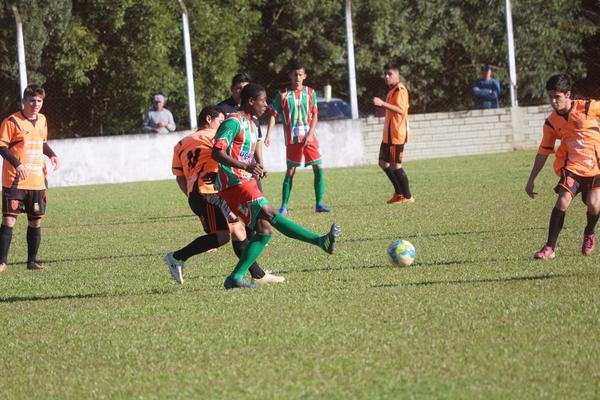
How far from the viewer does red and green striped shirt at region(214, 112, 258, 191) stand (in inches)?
309

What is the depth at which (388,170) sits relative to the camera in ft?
50.1

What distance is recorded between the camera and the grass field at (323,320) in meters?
5.28

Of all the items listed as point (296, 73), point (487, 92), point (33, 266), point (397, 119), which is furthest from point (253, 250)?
point (487, 92)

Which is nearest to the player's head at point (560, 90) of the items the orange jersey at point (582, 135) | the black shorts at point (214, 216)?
the orange jersey at point (582, 135)

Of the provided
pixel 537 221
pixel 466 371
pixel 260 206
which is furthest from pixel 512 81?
pixel 466 371

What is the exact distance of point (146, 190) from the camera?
20047mm

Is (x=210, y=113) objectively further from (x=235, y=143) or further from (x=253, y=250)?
(x=253, y=250)

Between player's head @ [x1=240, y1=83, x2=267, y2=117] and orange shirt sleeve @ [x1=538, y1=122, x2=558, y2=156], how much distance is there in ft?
8.40

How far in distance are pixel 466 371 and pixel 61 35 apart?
2475cm

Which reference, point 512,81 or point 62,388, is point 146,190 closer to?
point 512,81

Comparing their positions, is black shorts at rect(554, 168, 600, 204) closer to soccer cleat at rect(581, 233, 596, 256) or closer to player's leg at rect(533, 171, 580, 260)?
player's leg at rect(533, 171, 580, 260)

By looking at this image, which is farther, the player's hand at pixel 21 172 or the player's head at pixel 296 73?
the player's head at pixel 296 73

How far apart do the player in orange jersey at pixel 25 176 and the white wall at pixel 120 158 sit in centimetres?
1223

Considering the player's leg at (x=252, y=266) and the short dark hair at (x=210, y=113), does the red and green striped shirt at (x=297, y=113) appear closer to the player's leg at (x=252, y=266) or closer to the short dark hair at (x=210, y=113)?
the short dark hair at (x=210, y=113)
